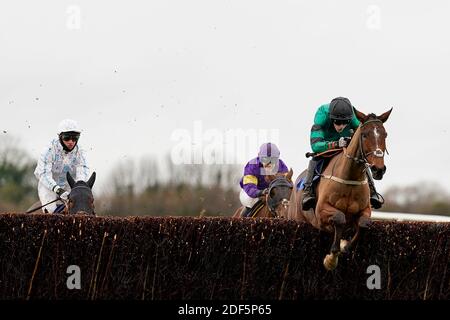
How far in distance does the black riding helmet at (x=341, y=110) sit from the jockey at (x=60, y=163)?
3.57 metres

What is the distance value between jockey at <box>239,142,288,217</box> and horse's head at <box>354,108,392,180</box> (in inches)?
151

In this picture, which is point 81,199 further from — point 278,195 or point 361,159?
point 361,159

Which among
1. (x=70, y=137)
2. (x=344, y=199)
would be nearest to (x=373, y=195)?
(x=344, y=199)

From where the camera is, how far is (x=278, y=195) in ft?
44.7

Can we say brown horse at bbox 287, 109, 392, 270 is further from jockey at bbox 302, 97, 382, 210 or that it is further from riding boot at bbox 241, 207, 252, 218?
riding boot at bbox 241, 207, 252, 218

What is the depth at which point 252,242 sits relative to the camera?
11.1 metres

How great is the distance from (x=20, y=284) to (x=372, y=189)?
13.2 feet

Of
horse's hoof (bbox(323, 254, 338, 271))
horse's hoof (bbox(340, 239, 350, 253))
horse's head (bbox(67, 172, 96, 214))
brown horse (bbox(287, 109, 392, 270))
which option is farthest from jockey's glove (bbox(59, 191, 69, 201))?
horse's hoof (bbox(340, 239, 350, 253))

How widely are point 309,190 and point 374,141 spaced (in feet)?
5.17

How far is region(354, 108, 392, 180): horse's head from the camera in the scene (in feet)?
33.1

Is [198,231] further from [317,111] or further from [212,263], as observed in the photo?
[317,111]
